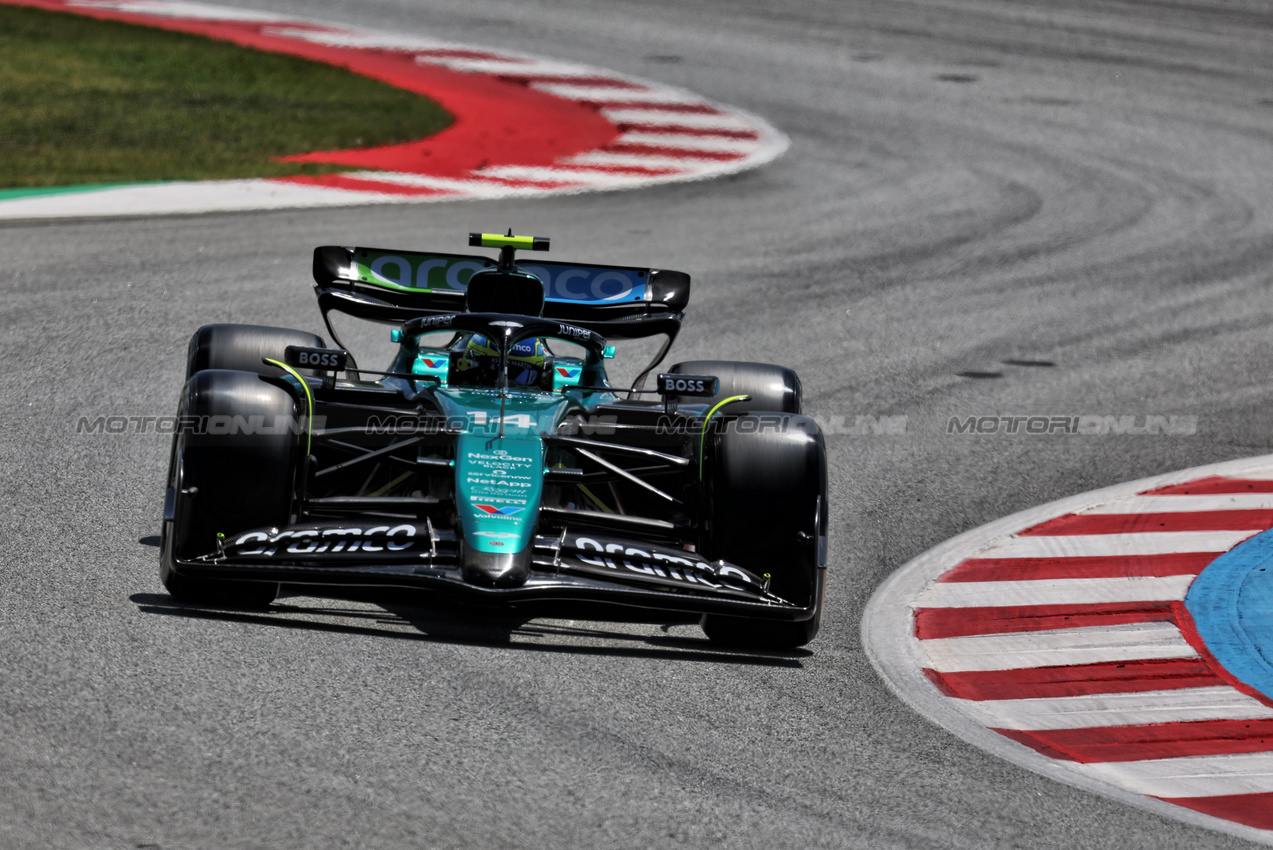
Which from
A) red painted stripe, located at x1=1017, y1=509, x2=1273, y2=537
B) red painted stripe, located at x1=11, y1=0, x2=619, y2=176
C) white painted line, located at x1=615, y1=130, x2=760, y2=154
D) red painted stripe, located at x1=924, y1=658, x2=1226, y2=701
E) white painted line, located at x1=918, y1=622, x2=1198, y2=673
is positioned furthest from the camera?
white painted line, located at x1=615, y1=130, x2=760, y2=154

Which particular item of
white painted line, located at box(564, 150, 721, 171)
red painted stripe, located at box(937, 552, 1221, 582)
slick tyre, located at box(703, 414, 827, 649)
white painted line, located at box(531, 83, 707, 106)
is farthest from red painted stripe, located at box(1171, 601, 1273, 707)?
white painted line, located at box(531, 83, 707, 106)

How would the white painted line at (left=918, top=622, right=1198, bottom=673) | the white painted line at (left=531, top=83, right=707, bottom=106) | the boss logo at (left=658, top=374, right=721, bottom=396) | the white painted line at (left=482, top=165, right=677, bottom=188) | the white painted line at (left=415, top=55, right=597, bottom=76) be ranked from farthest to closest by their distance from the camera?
1. the white painted line at (left=415, top=55, right=597, bottom=76)
2. the white painted line at (left=531, top=83, right=707, bottom=106)
3. the white painted line at (left=482, top=165, right=677, bottom=188)
4. the boss logo at (left=658, top=374, right=721, bottom=396)
5. the white painted line at (left=918, top=622, right=1198, bottom=673)

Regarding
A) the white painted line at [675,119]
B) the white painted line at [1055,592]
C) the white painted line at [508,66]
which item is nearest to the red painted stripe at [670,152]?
the white painted line at [675,119]

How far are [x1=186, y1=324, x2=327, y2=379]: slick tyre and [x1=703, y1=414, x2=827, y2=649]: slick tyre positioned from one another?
7.40 ft

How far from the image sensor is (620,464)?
6.69 meters

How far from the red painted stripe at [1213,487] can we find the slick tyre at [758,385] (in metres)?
2.36

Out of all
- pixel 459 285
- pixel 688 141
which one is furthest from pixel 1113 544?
pixel 688 141

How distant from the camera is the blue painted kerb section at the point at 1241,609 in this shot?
6.36 metres

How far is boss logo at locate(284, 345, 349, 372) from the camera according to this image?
21.0 ft

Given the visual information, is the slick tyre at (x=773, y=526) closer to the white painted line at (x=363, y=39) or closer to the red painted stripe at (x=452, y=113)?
the red painted stripe at (x=452, y=113)

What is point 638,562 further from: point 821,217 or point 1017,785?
point 821,217

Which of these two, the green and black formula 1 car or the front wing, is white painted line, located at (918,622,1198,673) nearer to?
the green and black formula 1 car

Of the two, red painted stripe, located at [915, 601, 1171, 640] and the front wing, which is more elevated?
the front wing

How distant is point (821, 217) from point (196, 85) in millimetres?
7645
